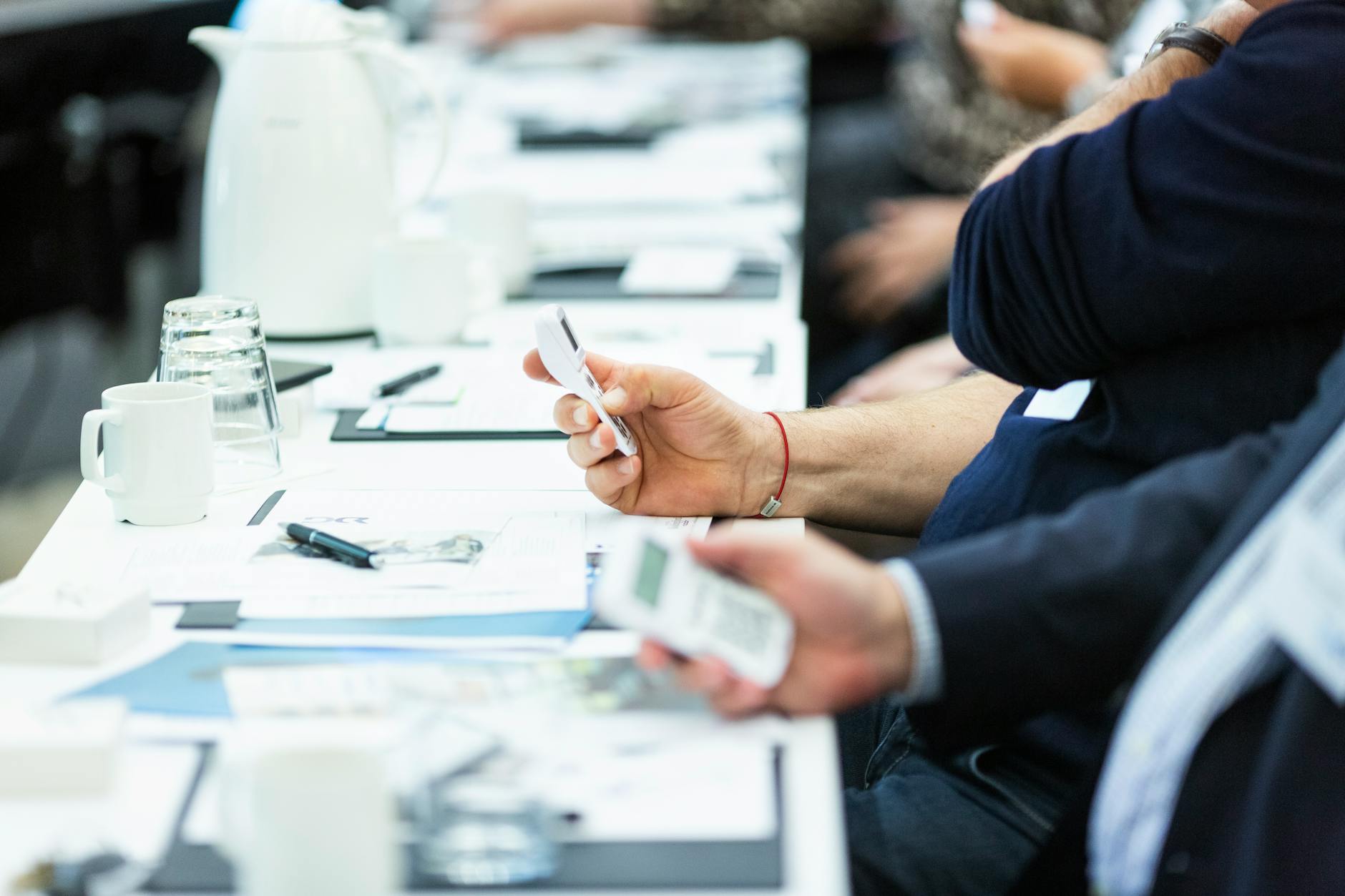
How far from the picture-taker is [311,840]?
1.99 ft

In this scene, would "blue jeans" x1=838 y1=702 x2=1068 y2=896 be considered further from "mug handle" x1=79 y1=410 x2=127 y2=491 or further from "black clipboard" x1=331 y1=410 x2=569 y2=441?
"mug handle" x1=79 y1=410 x2=127 y2=491

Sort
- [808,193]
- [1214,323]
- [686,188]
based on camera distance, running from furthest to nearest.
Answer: [808,193]
[686,188]
[1214,323]

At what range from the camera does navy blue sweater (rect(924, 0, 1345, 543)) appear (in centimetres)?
92

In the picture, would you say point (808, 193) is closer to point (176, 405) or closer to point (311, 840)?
point (176, 405)

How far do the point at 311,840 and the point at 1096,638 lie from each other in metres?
0.43

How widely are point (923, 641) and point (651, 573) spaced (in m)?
0.16

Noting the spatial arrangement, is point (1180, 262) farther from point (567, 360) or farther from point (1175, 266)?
point (567, 360)

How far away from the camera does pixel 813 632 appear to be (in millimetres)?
775

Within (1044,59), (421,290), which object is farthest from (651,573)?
(1044,59)

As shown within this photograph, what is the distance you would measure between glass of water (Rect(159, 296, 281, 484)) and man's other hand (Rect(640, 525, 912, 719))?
0.51 meters

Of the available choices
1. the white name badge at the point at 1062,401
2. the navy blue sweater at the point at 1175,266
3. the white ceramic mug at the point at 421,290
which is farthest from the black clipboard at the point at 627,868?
the white ceramic mug at the point at 421,290

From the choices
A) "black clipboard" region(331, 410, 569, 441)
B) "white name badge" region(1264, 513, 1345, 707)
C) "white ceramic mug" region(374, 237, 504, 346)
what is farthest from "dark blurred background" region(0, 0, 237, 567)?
"white name badge" region(1264, 513, 1345, 707)

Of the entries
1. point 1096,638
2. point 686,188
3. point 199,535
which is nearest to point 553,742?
point 1096,638

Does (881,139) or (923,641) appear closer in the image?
(923,641)
